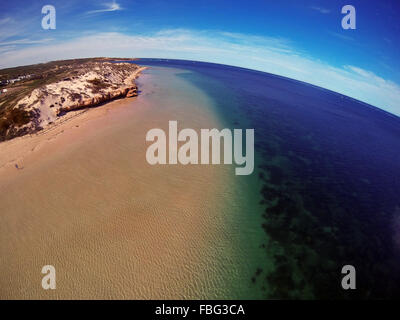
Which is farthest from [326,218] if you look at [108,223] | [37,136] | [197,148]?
[37,136]

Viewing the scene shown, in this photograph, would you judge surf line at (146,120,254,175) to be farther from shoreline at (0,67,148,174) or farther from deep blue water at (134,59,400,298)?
shoreline at (0,67,148,174)

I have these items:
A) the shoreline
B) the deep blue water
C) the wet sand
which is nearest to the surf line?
the wet sand

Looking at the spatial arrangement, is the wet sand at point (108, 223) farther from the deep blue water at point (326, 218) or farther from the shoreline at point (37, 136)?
the deep blue water at point (326, 218)

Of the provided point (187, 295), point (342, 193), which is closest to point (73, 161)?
point (187, 295)

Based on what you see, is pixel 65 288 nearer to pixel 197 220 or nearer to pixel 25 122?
pixel 197 220

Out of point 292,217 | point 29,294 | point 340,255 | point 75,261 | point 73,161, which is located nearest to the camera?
point 29,294

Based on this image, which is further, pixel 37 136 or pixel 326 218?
pixel 37 136

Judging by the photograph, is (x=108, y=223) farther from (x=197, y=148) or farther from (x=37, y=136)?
(x=37, y=136)
